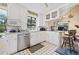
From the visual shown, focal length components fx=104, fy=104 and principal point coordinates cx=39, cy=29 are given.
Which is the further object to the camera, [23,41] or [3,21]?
[23,41]

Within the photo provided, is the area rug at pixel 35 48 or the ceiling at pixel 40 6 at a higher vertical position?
the ceiling at pixel 40 6

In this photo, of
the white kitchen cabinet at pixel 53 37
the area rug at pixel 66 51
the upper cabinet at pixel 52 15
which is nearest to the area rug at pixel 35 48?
the white kitchen cabinet at pixel 53 37

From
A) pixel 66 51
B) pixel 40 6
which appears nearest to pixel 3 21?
pixel 40 6

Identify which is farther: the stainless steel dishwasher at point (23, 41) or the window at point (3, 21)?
the stainless steel dishwasher at point (23, 41)

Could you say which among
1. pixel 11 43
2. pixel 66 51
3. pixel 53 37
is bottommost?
pixel 66 51

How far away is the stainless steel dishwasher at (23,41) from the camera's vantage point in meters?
2.05

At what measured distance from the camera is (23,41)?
82.0 inches

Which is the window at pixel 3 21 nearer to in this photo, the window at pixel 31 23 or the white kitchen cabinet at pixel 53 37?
the window at pixel 31 23

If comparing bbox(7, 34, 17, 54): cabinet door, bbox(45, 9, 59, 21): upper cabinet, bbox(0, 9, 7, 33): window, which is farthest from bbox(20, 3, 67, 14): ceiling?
bbox(7, 34, 17, 54): cabinet door

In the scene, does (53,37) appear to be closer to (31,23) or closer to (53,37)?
(53,37)
